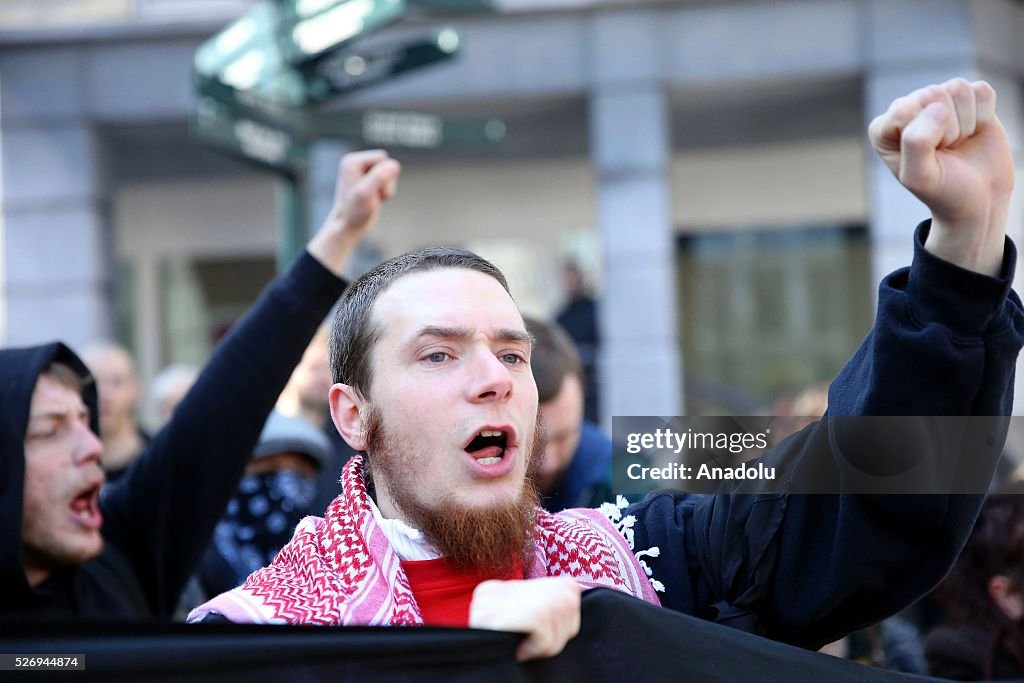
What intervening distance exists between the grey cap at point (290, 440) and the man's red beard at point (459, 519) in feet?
8.98

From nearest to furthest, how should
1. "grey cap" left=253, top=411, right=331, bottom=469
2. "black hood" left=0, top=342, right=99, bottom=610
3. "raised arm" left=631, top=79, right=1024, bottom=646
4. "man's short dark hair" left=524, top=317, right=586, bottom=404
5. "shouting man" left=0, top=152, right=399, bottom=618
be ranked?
"raised arm" left=631, top=79, right=1024, bottom=646 → "black hood" left=0, top=342, right=99, bottom=610 → "shouting man" left=0, top=152, right=399, bottom=618 → "man's short dark hair" left=524, top=317, right=586, bottom=404 → "grey cap" left=253, top=411, right=331, bottom=469

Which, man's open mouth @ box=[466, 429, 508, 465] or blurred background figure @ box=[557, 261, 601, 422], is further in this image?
blurred background figure @ box=[557, 261, 601, 422]

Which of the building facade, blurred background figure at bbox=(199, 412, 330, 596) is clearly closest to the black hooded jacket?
blurred background figure at bbox=(199, 412, 330, 596)

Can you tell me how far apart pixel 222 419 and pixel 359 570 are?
1490 mm

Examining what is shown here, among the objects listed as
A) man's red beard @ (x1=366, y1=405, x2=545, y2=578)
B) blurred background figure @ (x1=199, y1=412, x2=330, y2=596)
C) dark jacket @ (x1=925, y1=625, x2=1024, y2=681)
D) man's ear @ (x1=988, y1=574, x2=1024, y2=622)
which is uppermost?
man's red beard @ (x1=366, y1=405, x2=545, y2=578)

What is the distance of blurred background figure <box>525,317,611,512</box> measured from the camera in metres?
3.92

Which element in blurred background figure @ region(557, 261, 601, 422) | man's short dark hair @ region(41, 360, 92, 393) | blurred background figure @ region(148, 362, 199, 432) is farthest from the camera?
blurred background figure @ region(557, 261, 601, 422)

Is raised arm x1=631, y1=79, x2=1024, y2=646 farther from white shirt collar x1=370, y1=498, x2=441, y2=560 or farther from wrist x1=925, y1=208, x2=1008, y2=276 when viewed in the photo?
white shirt collar x1=370, y1=498, x2=441, y2=560

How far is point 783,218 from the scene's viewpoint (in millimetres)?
12398

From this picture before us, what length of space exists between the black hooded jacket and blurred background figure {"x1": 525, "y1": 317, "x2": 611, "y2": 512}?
760 mm

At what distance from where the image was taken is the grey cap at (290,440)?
15.9 feet

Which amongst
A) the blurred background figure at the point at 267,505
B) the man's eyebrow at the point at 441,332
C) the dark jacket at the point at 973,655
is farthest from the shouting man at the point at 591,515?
the blurred background figure at the point at 267,505

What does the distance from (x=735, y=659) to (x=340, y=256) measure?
1.77 meters

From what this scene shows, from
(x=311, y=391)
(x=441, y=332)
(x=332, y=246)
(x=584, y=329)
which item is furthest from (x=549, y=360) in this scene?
(x=584, y=329)
